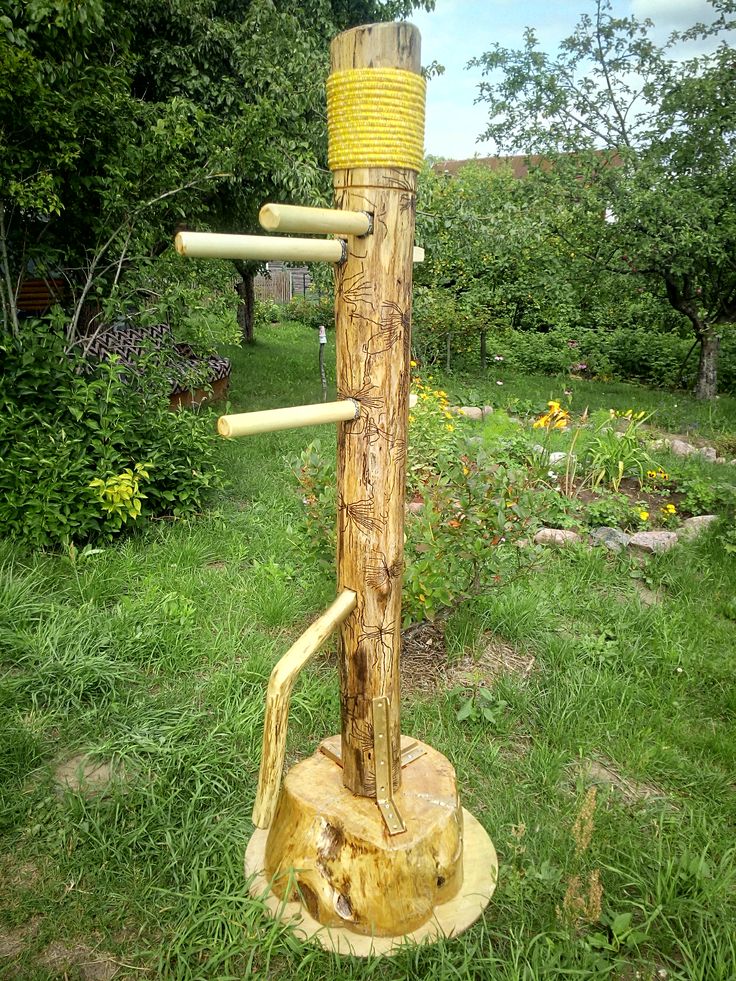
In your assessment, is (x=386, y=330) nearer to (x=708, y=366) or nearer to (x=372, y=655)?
(x=372, y=655)

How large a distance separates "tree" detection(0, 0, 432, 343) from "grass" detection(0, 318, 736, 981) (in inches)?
75.8


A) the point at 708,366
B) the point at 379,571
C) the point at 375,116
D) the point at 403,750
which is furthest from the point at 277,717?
the point at 708,366

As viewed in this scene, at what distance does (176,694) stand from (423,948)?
1367mm

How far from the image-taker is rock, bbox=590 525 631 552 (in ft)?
13.0

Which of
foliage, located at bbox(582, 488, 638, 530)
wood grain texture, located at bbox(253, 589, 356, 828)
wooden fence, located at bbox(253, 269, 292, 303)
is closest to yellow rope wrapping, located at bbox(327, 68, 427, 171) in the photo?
wood grain texture, located at bbox(253, 589, 356, 828)

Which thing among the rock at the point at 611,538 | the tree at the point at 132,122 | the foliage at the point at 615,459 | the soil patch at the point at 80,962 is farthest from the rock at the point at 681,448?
the soil patch at the point at 80,962

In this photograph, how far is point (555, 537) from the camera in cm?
400

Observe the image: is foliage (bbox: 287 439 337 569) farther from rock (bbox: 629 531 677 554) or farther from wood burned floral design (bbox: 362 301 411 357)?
rock (bbox: 629 531 677 554)

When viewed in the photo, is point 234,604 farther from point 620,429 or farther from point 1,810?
point 620,429

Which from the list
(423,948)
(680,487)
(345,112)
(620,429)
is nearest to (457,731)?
(423,948)

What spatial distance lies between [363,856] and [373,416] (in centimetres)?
109

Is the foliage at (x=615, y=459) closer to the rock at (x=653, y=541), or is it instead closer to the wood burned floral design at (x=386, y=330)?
the rock at (x=653, y=541)

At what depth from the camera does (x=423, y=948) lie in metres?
1.69

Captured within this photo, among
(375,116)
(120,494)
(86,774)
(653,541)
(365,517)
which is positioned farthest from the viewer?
(653,541)
